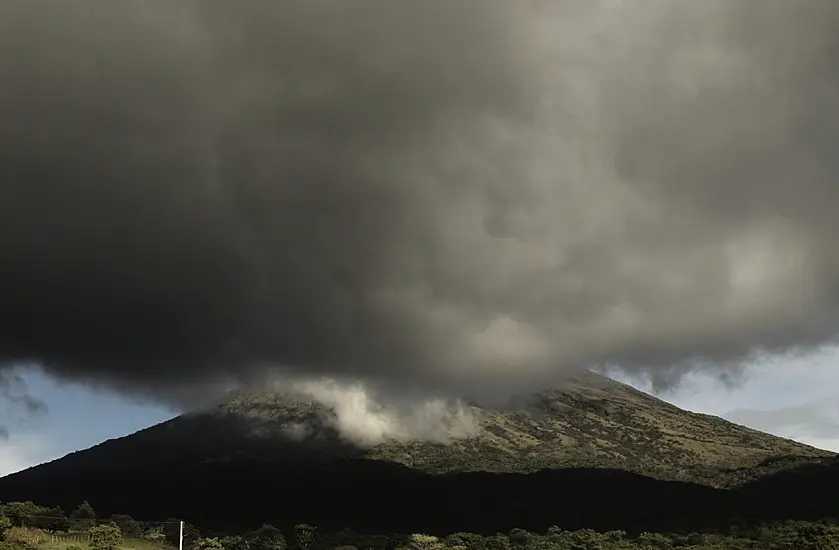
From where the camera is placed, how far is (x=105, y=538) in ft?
443

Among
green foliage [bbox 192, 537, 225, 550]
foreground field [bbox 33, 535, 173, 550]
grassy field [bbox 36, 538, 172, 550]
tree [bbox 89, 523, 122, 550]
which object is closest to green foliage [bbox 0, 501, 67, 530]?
foreground field [bbox 33, 535, 173, 550]

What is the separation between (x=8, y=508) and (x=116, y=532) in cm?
4514

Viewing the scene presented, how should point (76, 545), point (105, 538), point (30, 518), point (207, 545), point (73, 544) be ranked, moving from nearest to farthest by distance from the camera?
point (76, 545) < point (73, 544) < point (105, 538) < point (30, 518) < point (207, 545)

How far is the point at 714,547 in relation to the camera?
18862cm

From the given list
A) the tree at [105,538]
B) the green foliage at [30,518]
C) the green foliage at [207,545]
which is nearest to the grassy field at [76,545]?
the tree at [105,538]

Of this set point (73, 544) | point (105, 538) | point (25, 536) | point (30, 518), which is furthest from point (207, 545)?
point (73, 544)

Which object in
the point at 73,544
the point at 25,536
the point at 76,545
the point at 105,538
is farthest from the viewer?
the point at 105,538

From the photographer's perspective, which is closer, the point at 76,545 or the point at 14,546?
the point at 14,546

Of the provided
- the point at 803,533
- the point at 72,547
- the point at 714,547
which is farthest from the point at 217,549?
the point at 803,533

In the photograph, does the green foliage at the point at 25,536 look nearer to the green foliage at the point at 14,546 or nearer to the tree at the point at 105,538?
the green foliage at the point at 14,546

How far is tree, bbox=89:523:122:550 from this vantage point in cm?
13065

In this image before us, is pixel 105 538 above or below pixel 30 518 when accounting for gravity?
below

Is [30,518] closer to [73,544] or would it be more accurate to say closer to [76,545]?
[73,544]

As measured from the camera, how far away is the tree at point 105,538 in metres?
131
